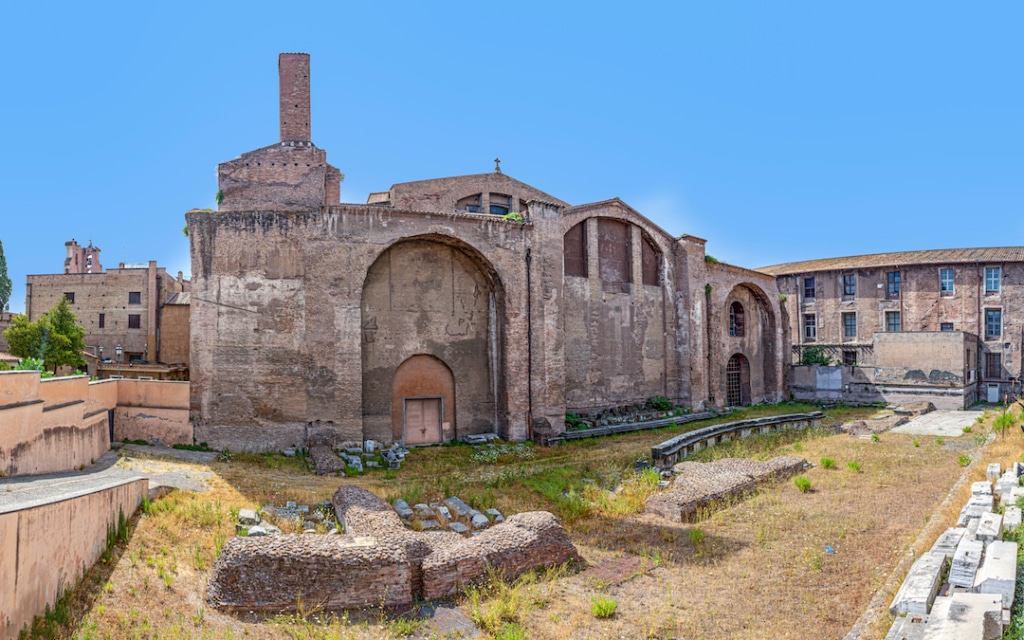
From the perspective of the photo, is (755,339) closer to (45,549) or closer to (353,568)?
(353,568)

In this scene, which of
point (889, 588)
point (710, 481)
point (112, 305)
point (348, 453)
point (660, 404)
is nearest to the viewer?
point (889, 588)

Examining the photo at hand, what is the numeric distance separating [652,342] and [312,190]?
14043 millimetres

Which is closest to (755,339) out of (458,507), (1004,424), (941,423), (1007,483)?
(941,423)

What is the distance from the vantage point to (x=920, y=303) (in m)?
35.2

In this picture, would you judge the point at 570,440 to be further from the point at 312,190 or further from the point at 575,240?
the point at 312,190

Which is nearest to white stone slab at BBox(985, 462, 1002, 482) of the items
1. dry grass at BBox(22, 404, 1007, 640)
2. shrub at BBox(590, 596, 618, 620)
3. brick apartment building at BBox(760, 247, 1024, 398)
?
dry grass at BBox(22, 404, 1007, 640)

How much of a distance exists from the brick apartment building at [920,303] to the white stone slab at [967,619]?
2879cm

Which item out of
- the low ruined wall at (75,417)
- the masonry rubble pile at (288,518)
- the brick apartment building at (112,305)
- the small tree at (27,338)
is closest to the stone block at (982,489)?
the masonry rubble pile at (288,518)

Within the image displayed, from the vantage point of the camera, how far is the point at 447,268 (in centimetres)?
1908

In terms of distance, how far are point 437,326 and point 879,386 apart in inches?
907

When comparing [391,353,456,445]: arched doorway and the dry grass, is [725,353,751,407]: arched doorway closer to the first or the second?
the dry grass

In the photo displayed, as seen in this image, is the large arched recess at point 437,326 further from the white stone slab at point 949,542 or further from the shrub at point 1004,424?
the shrub at point 1004,424

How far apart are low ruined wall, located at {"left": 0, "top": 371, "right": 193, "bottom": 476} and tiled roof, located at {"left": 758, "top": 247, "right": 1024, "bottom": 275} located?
36510 millimetres

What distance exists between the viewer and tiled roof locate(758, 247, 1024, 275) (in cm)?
3372
